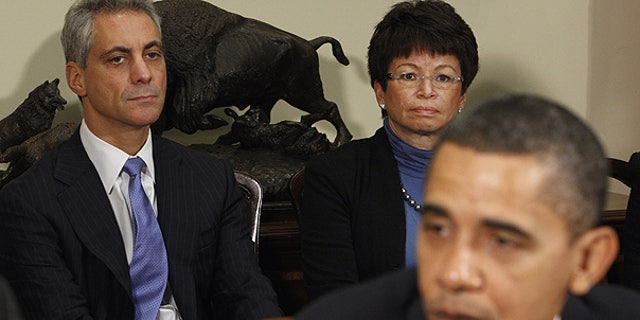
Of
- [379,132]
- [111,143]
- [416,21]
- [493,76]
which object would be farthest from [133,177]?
[493,76]

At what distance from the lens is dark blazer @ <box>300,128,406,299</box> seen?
91.7 inches

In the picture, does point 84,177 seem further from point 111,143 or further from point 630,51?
point 630,51

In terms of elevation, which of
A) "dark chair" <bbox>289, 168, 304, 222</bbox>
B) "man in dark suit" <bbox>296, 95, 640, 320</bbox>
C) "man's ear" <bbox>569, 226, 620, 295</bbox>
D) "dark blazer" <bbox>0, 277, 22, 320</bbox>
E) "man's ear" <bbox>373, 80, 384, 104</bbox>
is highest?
"man in dark suit" <bbox>296, 95, 640, 320</bbox>

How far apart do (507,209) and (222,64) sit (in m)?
2.19

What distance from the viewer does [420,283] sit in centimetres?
104

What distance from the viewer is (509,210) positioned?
1.00 metres

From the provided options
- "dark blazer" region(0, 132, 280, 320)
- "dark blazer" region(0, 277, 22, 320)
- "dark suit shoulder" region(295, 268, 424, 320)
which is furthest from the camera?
"dark blazer" region(0, 132, 280, 320)

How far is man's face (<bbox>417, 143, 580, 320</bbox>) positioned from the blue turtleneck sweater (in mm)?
1303

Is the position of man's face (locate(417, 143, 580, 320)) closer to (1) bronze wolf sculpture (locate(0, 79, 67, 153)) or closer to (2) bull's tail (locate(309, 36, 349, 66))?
(1) bronze wolf sculpture (locate(0, 79, 67, 153))

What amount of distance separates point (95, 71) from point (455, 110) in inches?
33.0

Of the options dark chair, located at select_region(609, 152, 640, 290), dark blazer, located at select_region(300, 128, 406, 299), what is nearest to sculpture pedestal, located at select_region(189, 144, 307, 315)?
dark blazer, located at select_region(300, 128, 406, 299)

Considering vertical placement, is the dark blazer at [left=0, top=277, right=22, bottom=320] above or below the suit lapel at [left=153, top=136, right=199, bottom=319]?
above

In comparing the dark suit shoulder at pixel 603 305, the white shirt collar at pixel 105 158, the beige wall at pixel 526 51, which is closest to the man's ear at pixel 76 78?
the white shirt collar at pixel 105 158

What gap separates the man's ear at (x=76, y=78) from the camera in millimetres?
2426
